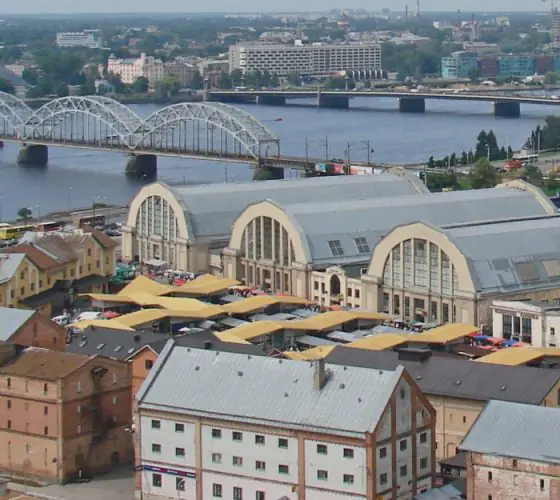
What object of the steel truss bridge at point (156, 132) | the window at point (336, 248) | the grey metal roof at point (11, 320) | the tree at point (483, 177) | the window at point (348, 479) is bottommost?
the steel truss bridge at point (156, 132)

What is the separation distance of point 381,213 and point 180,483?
12254 millimetres

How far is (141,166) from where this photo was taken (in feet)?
178

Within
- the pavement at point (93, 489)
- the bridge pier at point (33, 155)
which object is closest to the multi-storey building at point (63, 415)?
the pavement at point (93, 489)

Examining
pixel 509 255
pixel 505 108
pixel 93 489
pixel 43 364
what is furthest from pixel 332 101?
pixel 93 489

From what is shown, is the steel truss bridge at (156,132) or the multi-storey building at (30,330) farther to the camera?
the steel truss bridge at (156,132)

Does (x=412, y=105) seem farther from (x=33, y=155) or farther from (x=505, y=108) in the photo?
(x=33, y=155)

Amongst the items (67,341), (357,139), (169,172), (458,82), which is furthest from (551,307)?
(458,82)

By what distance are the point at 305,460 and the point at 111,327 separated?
6.75 metres

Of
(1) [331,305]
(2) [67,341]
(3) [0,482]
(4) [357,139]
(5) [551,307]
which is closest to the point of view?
(3) [0,482]

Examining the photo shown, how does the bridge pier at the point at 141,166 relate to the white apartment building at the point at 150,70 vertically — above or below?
above

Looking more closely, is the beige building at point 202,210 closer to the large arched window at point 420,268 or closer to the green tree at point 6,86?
the large arched window at point 420,268

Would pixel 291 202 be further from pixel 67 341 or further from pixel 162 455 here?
pixel 162 455

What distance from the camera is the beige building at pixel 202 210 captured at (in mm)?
30578

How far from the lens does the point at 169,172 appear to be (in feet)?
178
